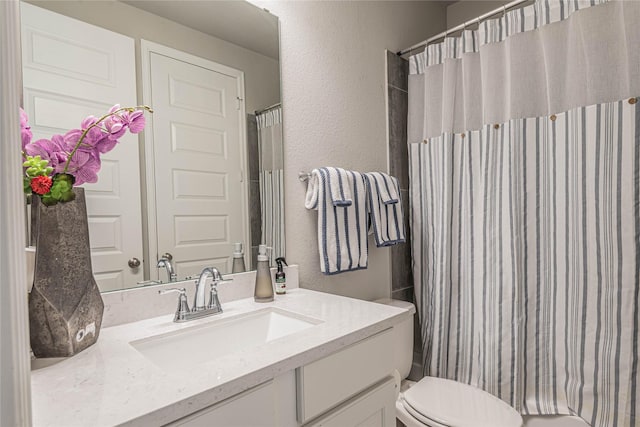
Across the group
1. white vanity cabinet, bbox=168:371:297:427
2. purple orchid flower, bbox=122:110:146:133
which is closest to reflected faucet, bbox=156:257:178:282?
purple orchid flower, bbox=122:110:146:133

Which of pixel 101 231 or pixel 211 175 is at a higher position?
pixel 211 175

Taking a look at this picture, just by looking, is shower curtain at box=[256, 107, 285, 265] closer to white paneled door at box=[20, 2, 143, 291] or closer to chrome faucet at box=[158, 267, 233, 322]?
chrome faucet at box=[158, 267, 233, 322]

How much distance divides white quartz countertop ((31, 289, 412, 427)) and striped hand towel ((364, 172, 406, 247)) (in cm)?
67

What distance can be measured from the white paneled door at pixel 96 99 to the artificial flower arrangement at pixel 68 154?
0.38 feet

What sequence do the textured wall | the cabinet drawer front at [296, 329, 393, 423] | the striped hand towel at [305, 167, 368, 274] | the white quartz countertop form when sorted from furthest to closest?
the textured wall, the striped hand towel at [305, 167, 368, 274], the cabinet drawer front at [296, 329, 393, 423], the white quartz countertop

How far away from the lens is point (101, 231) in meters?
0.93

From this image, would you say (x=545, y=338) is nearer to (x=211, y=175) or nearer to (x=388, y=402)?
(x=388, y=402)

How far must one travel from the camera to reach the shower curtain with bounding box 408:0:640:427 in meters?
1.26

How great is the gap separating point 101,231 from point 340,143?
104 centimetres

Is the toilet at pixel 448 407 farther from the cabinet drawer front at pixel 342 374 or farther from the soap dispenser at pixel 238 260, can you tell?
the soap dispenser at pixel 238 260

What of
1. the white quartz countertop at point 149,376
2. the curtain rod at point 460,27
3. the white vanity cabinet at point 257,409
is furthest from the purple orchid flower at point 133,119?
the curtain rod at point 460,27

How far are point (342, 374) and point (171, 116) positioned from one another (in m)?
0.89

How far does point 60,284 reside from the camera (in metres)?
0.71

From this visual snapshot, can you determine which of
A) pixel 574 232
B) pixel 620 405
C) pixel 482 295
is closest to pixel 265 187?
pixel 482 295
